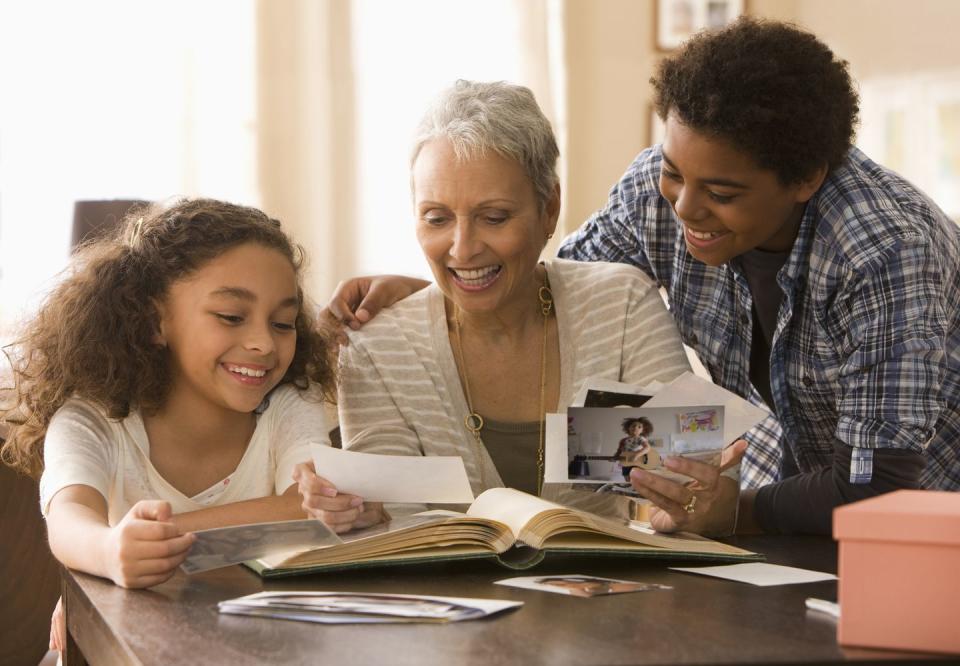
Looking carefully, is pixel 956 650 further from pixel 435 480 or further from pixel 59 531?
pixel 59 531

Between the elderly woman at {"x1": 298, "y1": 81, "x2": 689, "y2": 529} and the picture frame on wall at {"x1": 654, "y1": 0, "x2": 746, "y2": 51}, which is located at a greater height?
the picture frame on wall at {"x1": 654, "y1": 0, "x2": 746, "y2": 51}

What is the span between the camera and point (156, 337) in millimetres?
1978

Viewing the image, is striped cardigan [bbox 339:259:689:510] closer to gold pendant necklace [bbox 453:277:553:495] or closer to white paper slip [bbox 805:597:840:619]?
gold pendant necklace [bbox 453:277:553:495]

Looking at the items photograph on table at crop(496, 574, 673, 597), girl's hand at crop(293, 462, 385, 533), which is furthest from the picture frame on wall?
photograph on table at crop(496, 574, 673, 597)

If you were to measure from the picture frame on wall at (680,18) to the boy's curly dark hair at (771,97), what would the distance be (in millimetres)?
3603

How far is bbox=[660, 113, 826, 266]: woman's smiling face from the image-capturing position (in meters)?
1.85

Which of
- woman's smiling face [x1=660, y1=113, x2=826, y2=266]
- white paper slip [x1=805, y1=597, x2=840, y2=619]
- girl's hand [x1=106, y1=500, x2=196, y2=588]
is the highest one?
woman's smiling face [x1=660, y1=113, x2=826, y2=266]

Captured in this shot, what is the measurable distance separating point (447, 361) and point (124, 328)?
0.58 meters

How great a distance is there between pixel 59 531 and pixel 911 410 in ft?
4.15

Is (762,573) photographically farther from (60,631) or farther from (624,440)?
(60,631)

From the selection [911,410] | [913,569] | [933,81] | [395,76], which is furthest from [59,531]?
[933,81]

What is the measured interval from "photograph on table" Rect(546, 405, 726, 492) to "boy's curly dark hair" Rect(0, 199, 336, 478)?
636 millimetres

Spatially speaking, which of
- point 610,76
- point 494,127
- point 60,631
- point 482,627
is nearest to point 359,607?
point 482,627

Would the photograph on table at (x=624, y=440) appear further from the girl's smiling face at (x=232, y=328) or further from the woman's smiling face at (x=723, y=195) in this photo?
the girl's smiling face at (x=232, y=328)
